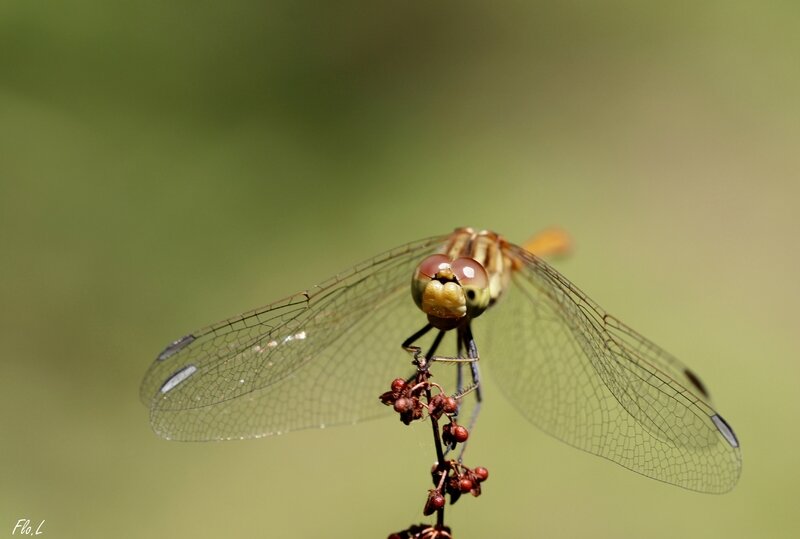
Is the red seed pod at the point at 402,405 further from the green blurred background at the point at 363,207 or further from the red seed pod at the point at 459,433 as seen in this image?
the green blurred background at the point at 363,207

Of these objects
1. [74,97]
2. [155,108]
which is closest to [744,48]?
[155,108]

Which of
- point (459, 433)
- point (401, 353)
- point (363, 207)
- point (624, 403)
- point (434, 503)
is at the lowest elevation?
point (434, 503)

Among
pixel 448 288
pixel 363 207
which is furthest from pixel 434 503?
pixel 363 207

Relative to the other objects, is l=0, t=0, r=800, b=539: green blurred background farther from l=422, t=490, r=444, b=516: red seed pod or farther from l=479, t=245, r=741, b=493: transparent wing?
l=422, t=490, r=444, b=516: red seed pod
